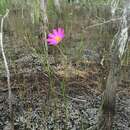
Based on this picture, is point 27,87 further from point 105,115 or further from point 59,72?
point 105,115

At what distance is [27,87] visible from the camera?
2377mm

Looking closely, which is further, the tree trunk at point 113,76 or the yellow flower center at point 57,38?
the yellow flower center at point 57,38

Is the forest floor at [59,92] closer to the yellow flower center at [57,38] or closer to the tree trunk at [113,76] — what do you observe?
the tree trunk at [113,76]

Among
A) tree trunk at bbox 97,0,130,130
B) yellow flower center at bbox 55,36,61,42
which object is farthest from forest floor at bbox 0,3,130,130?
yellow flower center at bbox 55,36,61,42

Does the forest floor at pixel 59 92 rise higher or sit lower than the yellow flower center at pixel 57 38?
→ lower

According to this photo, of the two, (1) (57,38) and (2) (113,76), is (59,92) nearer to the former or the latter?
(1) (57,38)

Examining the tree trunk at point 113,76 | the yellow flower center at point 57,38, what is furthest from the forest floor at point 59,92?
the yellow flower center at point 57,38

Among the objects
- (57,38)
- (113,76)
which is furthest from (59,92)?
(113,76)

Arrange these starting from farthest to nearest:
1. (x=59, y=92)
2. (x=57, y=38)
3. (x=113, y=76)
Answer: (x=59, y=92) < (x=57, y=38) < (x=113, y=76)

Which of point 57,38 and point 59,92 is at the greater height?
point 57,38

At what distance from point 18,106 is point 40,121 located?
0.75ft

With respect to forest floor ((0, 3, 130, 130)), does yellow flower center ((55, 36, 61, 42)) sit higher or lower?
higher

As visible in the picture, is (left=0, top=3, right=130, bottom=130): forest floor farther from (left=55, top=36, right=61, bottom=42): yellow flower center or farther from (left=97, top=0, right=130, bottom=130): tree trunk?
(left=55, top=36, right=61, bottom=42): yellow flower center

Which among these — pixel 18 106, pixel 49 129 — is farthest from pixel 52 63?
pixel 49 129
